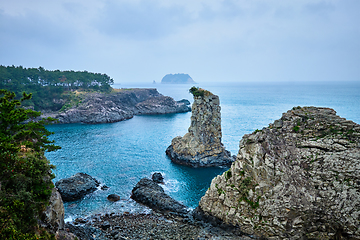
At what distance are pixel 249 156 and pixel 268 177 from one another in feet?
11.0

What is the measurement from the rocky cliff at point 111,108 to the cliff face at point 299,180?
85406 mm

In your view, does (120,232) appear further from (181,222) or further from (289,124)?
(289,124)

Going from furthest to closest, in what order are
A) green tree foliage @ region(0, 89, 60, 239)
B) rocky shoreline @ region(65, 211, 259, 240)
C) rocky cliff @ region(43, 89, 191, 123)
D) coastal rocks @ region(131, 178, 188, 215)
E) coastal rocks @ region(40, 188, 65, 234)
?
1. rocky cliff @ region(43, 89, 191, 123)
2. coastal rocks @ region(131, 178, 188, 215)
3. rocky shoreline @ region(65, 211, 259, 240)
4. coastal rocks @ region(40, 188, 65, 234)
5. green tree foliage @ region(0, 89, 60, 239)

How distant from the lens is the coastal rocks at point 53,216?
64.5ft

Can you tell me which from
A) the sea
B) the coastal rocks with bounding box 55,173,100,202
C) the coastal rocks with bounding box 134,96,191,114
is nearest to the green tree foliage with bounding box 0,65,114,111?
the sea

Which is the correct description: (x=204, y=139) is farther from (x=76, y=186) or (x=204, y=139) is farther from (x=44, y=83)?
(x=44, y=83)

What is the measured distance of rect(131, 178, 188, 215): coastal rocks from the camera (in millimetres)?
33594

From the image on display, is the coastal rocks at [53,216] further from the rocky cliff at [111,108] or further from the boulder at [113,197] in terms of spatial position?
the rocky cliff at [111,108]

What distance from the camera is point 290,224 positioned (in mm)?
24781

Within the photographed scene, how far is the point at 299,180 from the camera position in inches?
997

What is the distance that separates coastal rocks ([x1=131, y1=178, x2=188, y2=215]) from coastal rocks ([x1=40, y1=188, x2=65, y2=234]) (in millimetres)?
Result: 14596

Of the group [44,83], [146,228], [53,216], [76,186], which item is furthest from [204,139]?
[44,83]

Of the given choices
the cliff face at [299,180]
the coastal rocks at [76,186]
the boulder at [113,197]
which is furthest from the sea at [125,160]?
the cliff face at [299,180]

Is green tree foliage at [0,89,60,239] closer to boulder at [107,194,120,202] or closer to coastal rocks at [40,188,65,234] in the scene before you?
coastal rocks at [40,188,65,234]
